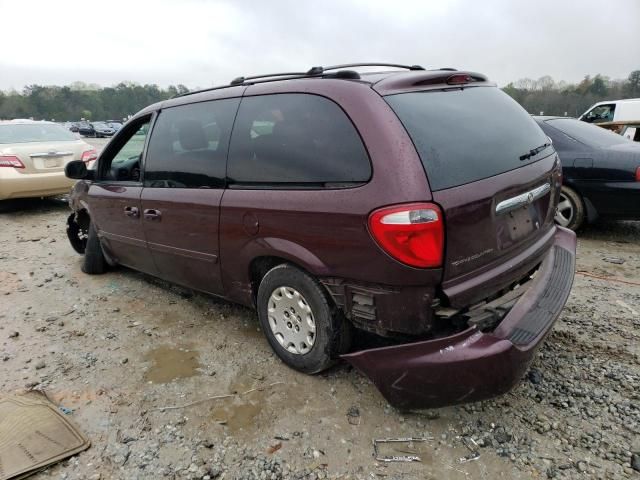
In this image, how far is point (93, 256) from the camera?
4656mm

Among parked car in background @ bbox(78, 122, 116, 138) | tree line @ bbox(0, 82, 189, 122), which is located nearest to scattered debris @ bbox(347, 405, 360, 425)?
parked car in background @ bbox(78, 122, 116, 138)

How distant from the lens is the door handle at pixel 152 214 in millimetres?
3396

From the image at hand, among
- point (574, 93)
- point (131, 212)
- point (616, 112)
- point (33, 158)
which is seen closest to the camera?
point (131, 212)

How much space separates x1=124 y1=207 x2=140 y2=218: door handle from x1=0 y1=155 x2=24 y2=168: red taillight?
187 inches

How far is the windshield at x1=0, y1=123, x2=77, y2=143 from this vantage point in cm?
761

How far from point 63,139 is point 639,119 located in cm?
1498

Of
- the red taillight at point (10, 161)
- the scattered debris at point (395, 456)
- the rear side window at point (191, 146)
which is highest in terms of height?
the rear side window at point (191, 146)

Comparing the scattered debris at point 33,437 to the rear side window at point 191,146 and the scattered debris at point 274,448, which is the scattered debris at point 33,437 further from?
the rear side window at point 191,146

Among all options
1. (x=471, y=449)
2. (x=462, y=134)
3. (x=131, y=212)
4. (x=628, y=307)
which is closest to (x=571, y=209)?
(x=628, y=307)

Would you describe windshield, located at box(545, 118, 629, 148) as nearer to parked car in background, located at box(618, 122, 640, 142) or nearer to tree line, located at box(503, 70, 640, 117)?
parked car in background, located at box(618, 122, 640, 142)

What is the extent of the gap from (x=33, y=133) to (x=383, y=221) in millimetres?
8079

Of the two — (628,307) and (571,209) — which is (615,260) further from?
(628,307)

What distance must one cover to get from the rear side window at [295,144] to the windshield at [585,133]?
164 inches

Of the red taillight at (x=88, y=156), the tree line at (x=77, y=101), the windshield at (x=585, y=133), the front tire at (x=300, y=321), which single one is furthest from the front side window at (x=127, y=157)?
the tree line at (x=77, y=101)
